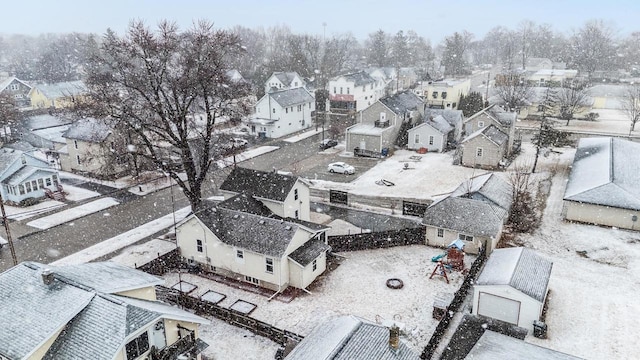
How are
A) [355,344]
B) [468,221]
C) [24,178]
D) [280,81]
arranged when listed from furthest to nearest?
1. [280,81]
2. [24,178]
3. [468,221]
4. [355,344]

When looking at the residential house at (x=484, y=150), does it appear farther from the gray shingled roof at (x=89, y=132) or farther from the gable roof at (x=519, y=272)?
the gray shingled roof at (x=89, y=132)

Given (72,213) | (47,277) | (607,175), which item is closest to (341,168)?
(607,175)

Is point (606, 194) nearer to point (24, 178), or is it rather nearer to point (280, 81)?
point (24, 178)

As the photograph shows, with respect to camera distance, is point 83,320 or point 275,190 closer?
point 83,320

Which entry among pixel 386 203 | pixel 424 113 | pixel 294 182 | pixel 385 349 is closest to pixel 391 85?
pixel 424 113

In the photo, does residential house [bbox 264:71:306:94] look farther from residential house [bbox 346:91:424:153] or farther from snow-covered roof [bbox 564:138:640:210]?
snow-covered roof [bbox 564:138:640:210]

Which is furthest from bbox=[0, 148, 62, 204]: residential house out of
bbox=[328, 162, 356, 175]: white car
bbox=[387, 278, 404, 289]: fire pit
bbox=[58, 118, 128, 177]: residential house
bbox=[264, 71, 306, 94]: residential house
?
bbox=[264, 71, 306, 94]: residential house
